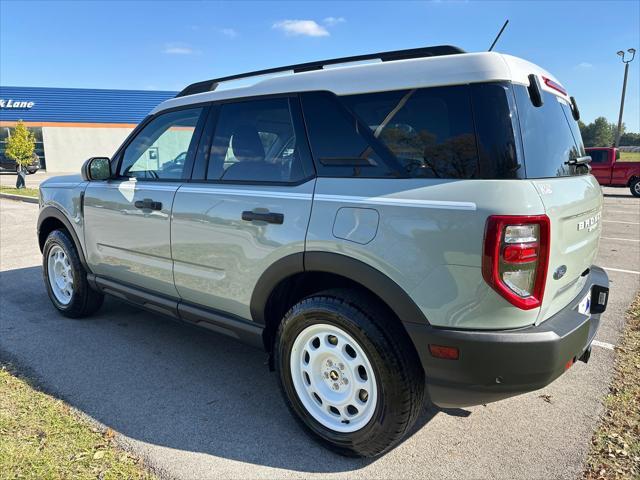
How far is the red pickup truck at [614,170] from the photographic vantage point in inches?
740

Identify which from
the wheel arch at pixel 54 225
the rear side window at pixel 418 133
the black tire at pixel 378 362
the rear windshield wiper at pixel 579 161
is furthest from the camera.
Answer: the wheel arch at pixel 54 225

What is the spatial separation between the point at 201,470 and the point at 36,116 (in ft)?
125

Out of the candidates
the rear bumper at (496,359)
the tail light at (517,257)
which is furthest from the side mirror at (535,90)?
the rear bumper at (496,359)

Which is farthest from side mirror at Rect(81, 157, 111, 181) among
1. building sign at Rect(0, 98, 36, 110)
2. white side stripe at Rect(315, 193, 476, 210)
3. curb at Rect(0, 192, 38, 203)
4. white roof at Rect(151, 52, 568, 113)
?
building sign at Rect(0, 98, 36, 110)

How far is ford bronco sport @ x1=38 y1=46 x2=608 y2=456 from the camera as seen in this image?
204 centimetres

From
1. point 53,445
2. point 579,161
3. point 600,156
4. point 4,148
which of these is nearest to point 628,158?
point 600,156

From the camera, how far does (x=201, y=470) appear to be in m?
2.41

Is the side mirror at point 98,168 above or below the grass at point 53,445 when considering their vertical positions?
above

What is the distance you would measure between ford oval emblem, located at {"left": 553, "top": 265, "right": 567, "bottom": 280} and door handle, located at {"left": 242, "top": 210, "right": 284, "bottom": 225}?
1.39m

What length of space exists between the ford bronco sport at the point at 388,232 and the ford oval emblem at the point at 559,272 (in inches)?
0.6

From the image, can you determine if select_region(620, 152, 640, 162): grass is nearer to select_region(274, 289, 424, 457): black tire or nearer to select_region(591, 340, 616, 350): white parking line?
select_region(591, 340, 616, 350): white parking line

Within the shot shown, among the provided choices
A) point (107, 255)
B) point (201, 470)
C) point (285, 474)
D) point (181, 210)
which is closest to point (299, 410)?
point (285, 474)

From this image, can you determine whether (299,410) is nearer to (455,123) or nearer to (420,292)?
(420,292)

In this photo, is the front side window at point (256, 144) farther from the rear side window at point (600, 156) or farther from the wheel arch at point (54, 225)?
the rear side window at point (600, 156)
